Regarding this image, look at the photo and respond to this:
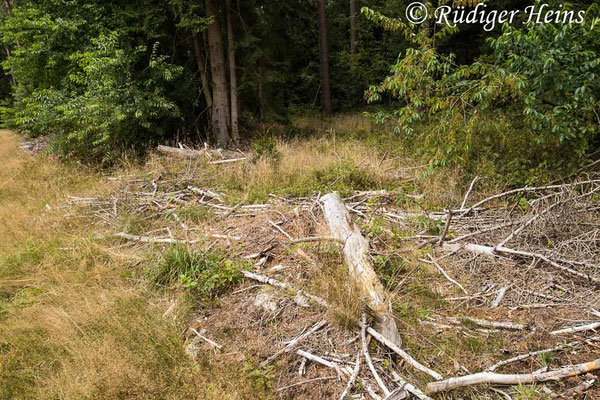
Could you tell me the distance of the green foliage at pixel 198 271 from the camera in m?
3.28

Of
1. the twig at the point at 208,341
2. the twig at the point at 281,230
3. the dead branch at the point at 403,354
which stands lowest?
the twig at the point at 208,341

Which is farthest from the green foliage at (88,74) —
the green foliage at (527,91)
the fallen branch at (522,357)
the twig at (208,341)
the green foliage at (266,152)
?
the fallen branch at (522,357)

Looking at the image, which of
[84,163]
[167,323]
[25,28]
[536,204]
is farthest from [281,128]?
[167,323]

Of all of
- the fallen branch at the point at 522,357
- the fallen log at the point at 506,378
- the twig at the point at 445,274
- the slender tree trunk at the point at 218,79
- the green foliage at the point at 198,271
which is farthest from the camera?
the slender tree trunk at the point at 218,79

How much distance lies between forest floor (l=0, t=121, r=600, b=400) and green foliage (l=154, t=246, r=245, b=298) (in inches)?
0.6

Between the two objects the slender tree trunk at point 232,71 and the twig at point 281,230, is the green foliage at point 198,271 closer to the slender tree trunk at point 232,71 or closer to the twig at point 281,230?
the twig at point 281,230

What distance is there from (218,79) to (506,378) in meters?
9.04

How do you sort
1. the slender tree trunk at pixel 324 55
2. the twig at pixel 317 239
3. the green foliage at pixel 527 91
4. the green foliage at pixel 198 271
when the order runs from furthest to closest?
1. the slender tree trunk at pixel 324 55
2. the green foliage at pixel 527 91
3. the twig at pixel 317 239
4. the green foliage at pixel 198 271

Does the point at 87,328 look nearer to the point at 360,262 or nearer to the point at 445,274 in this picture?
the point at 360,262

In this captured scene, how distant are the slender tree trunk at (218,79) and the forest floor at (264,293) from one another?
13.9 feet

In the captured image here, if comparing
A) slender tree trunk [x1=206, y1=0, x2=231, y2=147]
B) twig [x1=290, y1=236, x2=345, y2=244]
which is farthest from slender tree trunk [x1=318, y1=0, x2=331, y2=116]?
twig [x1=290, y1=236, x2=345, y2=244]

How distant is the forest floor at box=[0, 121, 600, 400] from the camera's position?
2377mm

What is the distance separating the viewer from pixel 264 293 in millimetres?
3184

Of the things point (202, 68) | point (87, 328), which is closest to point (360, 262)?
point (87, 328)
